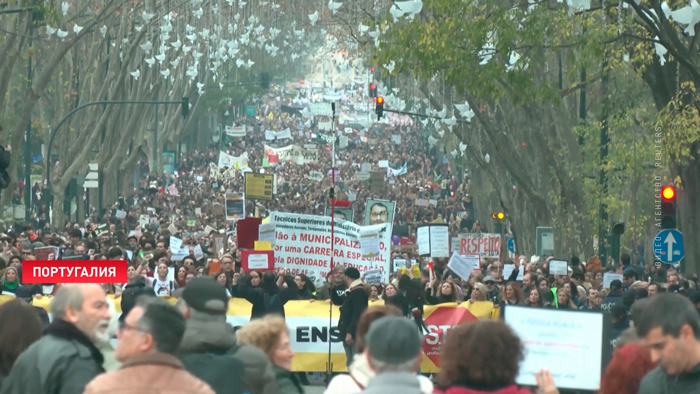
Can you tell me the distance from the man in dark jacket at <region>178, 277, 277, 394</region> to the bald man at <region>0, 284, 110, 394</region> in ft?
1.45

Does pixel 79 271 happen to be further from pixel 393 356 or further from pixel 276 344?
pixel 393 356

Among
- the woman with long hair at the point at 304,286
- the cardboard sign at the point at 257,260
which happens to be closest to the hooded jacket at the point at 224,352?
the woman with long hair at the point at 304,286

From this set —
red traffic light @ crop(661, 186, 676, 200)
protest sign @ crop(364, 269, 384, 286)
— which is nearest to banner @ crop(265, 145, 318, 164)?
red traffic light @ crop(661, 186, 676, 200)

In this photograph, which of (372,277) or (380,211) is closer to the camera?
(372,277)

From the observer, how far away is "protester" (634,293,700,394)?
568 cm

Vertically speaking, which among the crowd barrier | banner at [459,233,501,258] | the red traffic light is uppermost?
the red traffic light

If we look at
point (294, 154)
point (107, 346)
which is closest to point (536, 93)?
point (107, 346)

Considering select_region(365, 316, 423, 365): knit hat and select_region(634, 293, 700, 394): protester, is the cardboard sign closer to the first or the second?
select_region(634, 293, 700, 394): protester

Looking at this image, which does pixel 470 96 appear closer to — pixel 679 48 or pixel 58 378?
pixel 679 48

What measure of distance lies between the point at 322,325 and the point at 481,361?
445 inches

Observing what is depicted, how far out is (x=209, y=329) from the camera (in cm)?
661

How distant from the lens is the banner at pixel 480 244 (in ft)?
92.2

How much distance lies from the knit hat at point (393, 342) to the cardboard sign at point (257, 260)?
46.2ft

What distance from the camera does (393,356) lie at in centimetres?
513
